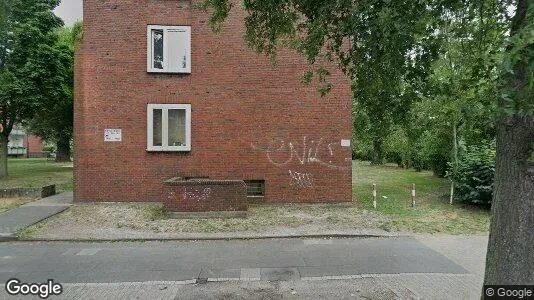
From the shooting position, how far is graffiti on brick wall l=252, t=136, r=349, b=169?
13.4m

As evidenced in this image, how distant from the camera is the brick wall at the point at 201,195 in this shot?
10.9m

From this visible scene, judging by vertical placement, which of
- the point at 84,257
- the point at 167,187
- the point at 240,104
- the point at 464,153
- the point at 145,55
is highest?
the point at 145,55

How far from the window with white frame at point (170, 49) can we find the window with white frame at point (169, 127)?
1.21m

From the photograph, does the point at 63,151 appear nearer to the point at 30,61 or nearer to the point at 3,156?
the point at 3,156

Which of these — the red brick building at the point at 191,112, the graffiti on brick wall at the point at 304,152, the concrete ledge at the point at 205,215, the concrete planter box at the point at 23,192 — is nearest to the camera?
the concrete ledge at the point at 205,215

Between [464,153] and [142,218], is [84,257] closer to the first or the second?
[142,218]

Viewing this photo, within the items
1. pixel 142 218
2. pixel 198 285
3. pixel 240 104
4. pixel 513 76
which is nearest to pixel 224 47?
pixel 240 104

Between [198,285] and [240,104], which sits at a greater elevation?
→ [240,104]

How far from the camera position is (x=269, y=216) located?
11.3 m

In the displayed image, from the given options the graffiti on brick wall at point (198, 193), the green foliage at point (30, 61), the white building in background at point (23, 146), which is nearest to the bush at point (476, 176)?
the graffiti on brick wall at point (198, 193)

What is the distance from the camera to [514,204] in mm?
3939

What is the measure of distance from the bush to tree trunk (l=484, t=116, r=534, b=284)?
874 centimetres

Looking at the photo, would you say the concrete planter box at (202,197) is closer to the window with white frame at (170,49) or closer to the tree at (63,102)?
the window with white frame at (170,49)

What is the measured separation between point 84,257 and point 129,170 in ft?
19.7
